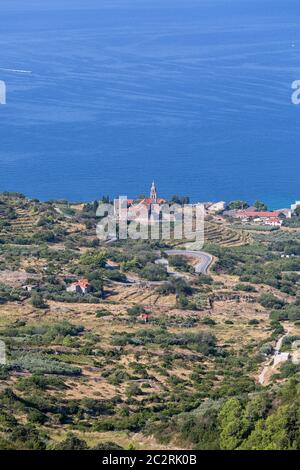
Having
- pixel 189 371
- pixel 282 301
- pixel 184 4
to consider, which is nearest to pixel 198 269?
pixel 282 301

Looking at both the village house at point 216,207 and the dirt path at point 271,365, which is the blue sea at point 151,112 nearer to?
the village house at point 216,207

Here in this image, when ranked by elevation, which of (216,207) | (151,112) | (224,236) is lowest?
(224,236)

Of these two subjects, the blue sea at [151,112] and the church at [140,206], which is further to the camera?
the blue sea at [151,112]

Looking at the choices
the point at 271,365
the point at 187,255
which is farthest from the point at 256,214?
the point at 271,365

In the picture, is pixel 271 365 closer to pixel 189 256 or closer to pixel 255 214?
pixel 189 256

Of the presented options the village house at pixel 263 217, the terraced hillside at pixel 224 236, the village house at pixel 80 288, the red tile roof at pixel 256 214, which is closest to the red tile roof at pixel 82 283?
the village house at pixel 80 288

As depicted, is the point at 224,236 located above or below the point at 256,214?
below
